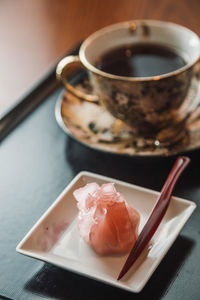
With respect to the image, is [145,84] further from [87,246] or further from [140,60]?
[87,246]

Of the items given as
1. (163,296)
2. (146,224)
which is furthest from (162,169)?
(163,296)

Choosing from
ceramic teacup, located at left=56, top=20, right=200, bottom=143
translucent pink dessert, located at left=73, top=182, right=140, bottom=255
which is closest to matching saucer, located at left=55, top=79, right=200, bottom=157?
ceramic teacup, located at left=56, top=20, right=200, bottom=143

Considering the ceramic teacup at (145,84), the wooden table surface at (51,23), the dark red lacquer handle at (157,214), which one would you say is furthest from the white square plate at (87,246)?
the wooden table surface at (51,23)

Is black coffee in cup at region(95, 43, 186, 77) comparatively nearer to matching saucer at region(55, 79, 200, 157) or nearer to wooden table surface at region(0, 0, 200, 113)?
matching saucer at region(55, 79, 200, 157)

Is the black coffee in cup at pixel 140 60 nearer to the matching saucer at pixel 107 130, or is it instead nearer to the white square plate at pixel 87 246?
the matching saucer at pixel 107 130

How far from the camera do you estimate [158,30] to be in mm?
1017

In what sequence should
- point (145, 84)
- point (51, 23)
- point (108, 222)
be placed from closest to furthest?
1. point (108, 222)
2. point (145, 84)
3. point (51, 23)

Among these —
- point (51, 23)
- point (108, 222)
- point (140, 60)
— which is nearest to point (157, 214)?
point (108, 222)

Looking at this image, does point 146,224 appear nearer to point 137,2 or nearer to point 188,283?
point 188,283

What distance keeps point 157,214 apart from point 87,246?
110 mm

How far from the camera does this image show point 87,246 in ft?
2.32

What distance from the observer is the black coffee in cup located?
93cm

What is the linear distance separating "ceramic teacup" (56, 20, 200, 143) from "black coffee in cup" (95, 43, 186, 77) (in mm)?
11

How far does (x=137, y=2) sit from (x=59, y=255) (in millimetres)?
1069
